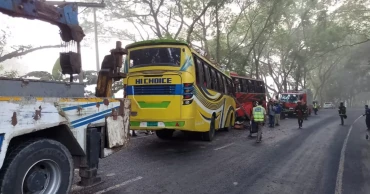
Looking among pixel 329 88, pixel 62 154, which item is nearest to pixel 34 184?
pixel 62 154

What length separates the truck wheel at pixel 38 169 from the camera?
331 cm

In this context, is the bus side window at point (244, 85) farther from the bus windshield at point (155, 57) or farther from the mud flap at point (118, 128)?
the mud flap at point (118, 128)

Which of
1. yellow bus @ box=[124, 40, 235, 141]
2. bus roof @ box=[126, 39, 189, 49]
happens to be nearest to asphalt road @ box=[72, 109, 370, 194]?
yellow bus @ box=[124, 40, 235, 141]

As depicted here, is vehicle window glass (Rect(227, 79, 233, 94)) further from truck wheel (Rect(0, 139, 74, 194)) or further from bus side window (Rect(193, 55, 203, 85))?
truck wheel (Rect(0, 139, 74, 194))

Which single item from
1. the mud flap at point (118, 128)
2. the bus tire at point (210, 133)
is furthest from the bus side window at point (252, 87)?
the mud flap at point (118, 128)

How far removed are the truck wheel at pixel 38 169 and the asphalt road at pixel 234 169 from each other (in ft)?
3.61

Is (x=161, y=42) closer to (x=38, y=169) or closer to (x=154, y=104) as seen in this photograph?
(x=154, y=104)

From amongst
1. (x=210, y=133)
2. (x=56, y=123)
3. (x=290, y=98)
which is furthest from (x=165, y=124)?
(x=290, y=98)

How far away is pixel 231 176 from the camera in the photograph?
6426 millimetres

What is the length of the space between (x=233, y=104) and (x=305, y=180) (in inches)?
399

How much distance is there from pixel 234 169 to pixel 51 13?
4.97 m

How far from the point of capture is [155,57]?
9.45 meters

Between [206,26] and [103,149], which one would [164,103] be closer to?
[103,149]

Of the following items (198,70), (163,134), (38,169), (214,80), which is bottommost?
(163,134)
